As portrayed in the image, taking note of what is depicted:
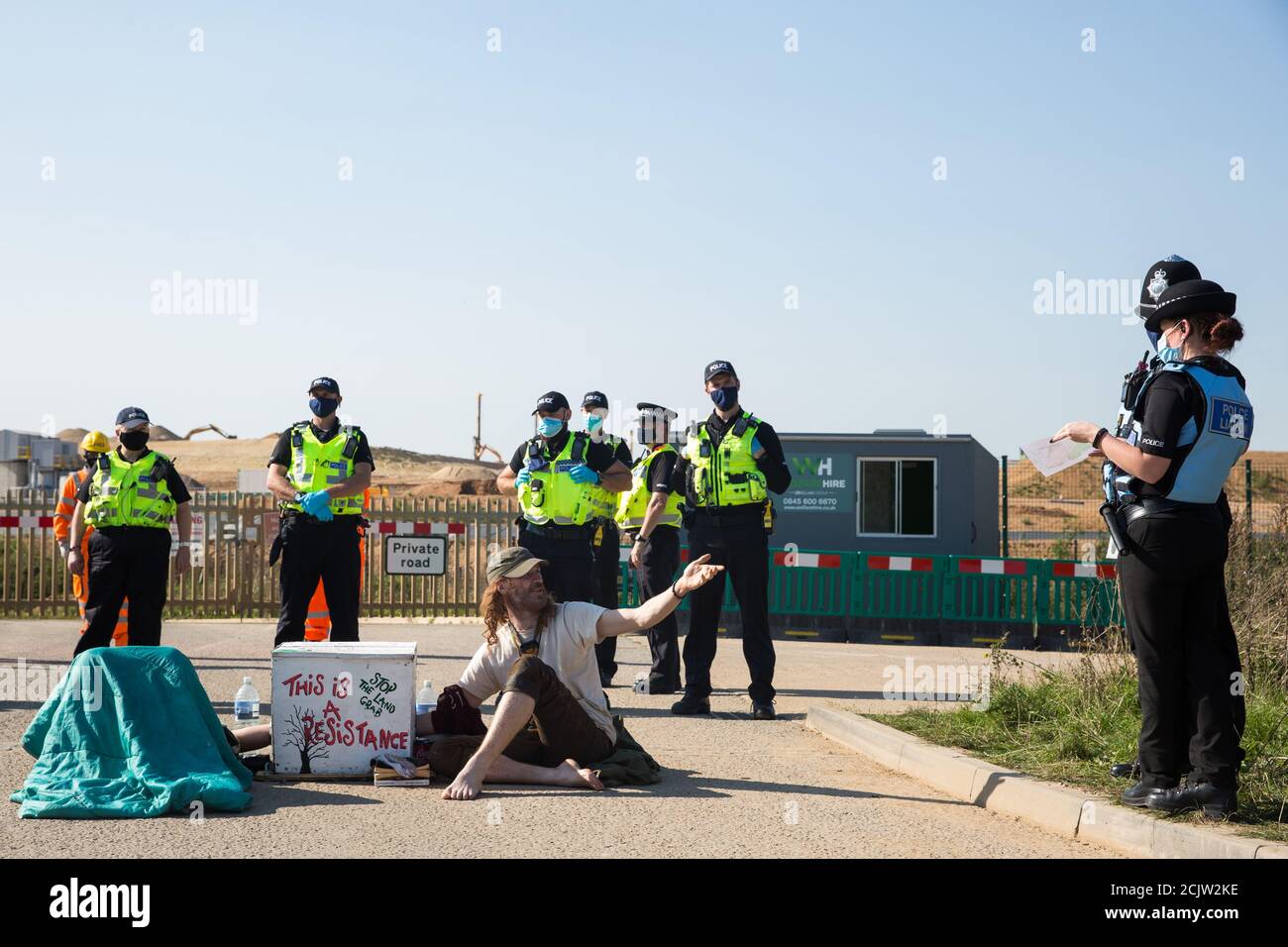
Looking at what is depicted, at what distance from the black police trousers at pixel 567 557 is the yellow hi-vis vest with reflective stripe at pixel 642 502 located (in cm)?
120

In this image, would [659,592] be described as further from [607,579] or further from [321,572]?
[321,572]

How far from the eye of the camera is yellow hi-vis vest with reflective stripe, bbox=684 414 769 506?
31.5 feet

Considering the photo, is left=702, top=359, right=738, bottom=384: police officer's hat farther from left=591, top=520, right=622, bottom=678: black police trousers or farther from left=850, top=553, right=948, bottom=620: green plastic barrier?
left=850, top=553, right=948, bottom=620: green plastic barrier

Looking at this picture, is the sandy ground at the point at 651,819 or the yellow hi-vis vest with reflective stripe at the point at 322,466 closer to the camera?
the sandy ground at the point at 651,819

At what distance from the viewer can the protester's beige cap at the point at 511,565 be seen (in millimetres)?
6816

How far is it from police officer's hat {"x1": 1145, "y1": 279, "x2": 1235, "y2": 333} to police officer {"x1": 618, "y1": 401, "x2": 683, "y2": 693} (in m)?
4.96

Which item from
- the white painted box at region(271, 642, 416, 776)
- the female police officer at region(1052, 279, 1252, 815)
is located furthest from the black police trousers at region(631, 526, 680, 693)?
the female police officer at region(1052, 279, 1252, 815)

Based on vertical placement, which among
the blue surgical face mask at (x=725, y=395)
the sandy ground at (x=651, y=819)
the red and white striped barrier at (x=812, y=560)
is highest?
the blue surgical face mask at (x=725, y=395)

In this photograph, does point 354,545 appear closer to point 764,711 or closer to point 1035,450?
point 764,711

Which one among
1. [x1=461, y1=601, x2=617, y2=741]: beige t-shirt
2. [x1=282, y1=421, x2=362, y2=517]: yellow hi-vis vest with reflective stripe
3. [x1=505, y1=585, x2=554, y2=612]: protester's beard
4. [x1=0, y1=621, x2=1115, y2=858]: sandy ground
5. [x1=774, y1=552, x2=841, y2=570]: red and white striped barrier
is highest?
[x1=282, y1=421, x2=362, y2=517]: yellow hi-vis vest with reflective stripe

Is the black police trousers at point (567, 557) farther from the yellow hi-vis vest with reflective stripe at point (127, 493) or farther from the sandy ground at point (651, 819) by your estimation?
the yellow hi-vis vest with reflective stripe at point (127, 493)

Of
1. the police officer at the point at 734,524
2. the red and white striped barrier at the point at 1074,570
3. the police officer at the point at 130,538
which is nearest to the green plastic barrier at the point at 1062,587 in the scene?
the red and white striped barrier at the point at 1074,570

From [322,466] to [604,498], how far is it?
189cm
